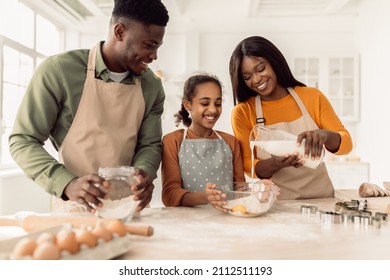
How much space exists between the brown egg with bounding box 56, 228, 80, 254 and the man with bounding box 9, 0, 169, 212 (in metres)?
0.42

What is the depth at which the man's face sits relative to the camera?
1010 millimetres

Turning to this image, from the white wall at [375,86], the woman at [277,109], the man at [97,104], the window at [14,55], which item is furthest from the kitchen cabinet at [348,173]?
the man at [97,104]

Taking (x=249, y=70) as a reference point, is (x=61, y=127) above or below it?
below

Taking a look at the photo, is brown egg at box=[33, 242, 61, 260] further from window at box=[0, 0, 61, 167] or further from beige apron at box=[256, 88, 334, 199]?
window at box=[0, 0, 61, 167]

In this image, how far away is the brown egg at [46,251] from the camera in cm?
48

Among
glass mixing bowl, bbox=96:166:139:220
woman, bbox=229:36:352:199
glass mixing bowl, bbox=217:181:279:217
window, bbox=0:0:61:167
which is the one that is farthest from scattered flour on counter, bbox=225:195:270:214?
window, bbox=0:0:61:167

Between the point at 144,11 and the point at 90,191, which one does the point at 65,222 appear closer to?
the point at 90,191

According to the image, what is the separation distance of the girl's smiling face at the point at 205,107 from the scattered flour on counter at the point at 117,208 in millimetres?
501

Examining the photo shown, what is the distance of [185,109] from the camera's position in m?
1.36

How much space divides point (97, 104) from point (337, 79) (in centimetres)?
361

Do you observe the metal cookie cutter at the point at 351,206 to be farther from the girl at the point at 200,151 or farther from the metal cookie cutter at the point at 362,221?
the girl at the point at 200,151
